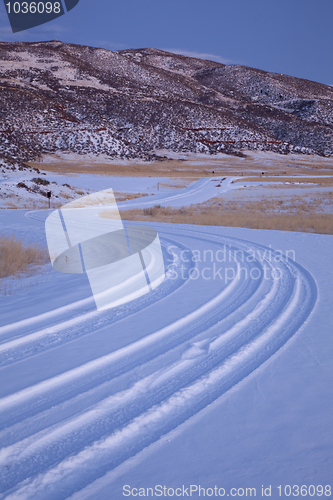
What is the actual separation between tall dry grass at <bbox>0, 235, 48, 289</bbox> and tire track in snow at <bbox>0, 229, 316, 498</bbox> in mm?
4500

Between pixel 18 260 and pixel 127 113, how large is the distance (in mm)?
85197

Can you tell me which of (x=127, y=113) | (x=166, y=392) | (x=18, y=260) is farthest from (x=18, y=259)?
(x=127, y=113)

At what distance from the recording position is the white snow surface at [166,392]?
220cm

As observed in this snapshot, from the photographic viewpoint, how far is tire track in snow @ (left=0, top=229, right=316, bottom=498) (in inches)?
86.5

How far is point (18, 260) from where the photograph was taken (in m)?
7.48

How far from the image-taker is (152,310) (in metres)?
4.95

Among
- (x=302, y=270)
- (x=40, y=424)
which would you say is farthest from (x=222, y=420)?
(x=302, y=270)

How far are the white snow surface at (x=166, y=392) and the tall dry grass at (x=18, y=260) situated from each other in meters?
1.51

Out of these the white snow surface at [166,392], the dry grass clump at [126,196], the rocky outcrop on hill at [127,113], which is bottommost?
the white snow surface at [166,392]

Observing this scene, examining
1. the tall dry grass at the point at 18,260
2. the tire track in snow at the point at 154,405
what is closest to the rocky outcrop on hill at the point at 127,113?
the tall dry grass at the point at 18,260

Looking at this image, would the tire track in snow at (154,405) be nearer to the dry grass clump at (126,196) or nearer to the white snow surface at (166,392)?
the white snow surface at (166,392)

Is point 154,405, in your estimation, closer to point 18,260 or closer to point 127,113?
point 18,260

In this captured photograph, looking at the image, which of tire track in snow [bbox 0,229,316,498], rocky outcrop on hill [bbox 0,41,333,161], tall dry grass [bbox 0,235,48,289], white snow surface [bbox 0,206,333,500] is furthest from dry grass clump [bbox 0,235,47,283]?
rocky outcrop on hill [bbox 0,41,333,161]

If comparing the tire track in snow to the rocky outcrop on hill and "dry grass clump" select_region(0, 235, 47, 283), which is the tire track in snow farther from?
the rocky outcrop on hill
